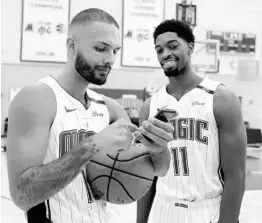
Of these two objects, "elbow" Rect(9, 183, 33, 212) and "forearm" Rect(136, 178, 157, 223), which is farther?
"forearm" Rect(136, 178, 157, 223)

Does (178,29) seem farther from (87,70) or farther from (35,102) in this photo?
(35,102)

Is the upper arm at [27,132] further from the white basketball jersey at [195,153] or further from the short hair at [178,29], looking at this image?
the short hair at [178,29]

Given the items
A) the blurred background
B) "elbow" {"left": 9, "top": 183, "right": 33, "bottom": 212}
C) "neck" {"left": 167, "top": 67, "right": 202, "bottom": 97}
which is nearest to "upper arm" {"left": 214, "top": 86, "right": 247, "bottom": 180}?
"neck" {"left": 167, "top": 67, "right": 202, "bottom": 97}

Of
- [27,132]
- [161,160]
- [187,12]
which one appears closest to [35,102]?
[27,132]

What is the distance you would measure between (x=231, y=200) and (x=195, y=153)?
0.33 meters

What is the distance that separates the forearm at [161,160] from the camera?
1.89 meters

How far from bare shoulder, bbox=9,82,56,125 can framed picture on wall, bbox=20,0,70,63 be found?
24.2 ft

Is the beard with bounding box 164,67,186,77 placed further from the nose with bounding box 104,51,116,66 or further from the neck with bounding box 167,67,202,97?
the nose with bounding box 104,51,116,66

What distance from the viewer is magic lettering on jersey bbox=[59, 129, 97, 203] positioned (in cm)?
180

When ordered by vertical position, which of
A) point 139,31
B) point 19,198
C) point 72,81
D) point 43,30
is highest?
point 139,31

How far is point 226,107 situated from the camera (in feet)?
7.84

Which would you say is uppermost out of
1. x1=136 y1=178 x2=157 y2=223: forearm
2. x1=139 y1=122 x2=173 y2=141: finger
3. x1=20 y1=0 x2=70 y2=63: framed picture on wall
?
x1=20 y1=0 x2=70 y2=63: framed picture on wall

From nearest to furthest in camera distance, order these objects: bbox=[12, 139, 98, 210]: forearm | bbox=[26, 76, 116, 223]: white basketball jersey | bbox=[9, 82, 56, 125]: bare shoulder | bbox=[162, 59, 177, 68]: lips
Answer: bbox=[12, 139, 98, 210]: forearm < bbox=[9, 82, 56, 125]: bare shoulder < bbox=[26, 76, 116, 223]: white basketball jersey < bbox=[162, 59, 177, 68]: lips

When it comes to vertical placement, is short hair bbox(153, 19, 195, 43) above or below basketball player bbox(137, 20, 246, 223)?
above
